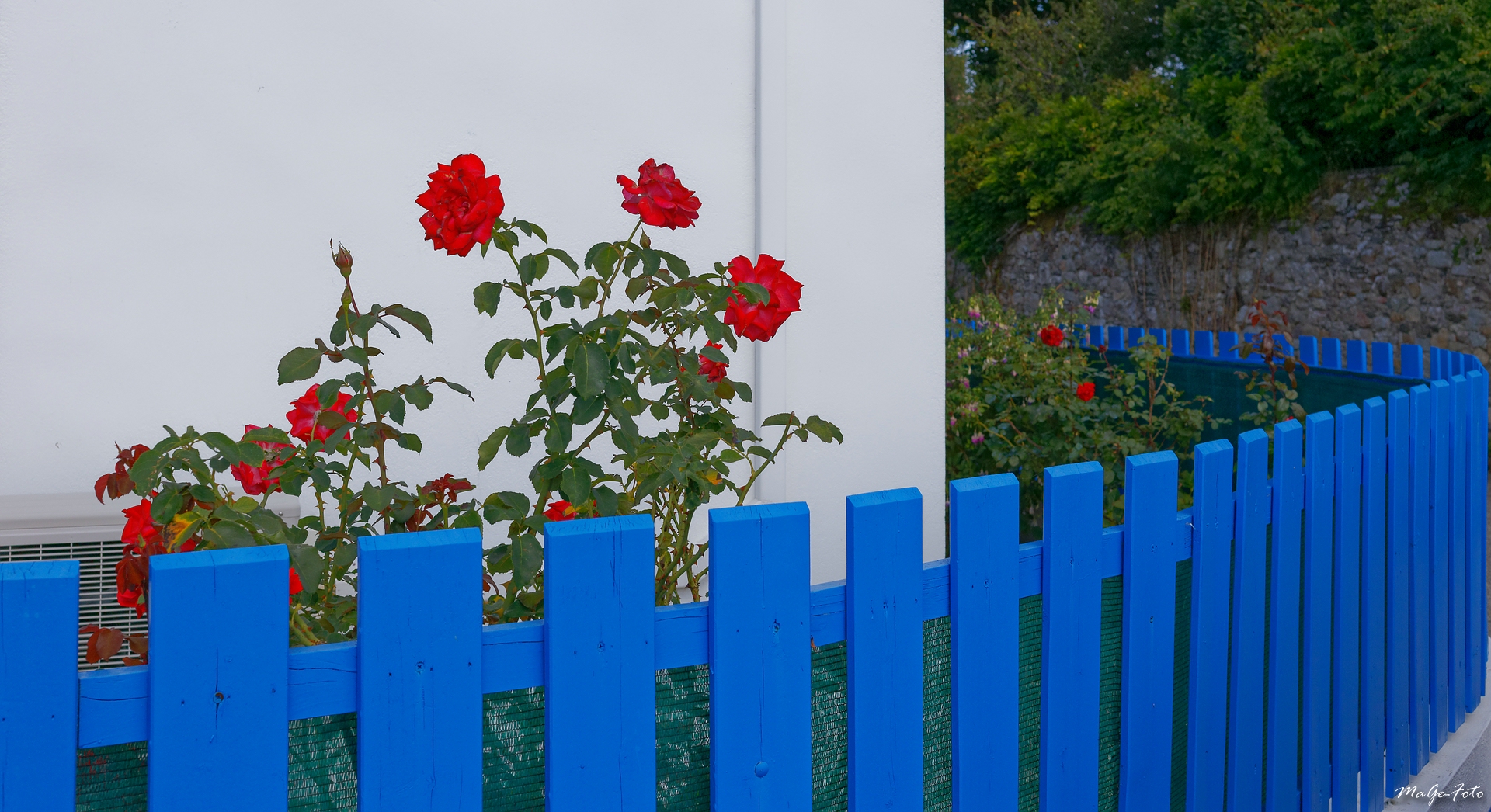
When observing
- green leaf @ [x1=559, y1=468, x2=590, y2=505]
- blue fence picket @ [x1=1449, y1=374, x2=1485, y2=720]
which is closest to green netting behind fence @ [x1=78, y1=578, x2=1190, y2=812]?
green leaf @ [x1=559, y1=468, x2=590, y2=505]

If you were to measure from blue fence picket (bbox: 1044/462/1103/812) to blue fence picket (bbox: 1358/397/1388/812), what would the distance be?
1.22 m

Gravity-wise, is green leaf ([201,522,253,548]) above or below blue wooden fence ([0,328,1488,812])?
above

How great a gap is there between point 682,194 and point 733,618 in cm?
64

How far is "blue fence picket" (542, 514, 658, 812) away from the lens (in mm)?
1240

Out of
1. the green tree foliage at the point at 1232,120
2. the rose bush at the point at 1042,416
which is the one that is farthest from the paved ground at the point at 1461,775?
the green tree foliage at the point at 1232,120

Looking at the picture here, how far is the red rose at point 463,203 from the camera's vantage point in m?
1.50

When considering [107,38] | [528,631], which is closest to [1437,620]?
[528,631]

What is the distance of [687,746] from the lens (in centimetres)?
138

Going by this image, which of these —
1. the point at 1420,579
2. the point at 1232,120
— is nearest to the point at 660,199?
the point at 1420,579

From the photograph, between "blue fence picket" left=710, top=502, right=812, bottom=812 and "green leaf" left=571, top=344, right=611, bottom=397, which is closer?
"blue fence picket" left=710, top=502, right=812, bottom=812

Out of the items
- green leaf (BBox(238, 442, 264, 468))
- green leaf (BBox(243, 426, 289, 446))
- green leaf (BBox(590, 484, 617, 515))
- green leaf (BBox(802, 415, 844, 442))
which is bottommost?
green leaf (BBox(590, 484, 617, 515))

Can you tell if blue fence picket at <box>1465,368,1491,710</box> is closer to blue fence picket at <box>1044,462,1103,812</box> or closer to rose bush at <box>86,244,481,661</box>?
blue fence picket at <box>1044,462,1103,812</box>

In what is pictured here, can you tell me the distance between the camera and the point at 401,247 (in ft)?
8.20

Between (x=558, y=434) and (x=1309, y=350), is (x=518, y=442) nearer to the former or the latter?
(x=558, y=434)
